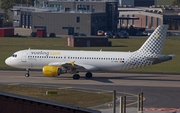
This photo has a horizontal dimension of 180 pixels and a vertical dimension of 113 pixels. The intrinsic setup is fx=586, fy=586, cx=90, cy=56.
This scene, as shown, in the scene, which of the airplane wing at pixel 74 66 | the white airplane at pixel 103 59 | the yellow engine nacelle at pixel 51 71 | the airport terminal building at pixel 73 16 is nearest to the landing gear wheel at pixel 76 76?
the white airplane at pixel 103 59

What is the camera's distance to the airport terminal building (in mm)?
150250

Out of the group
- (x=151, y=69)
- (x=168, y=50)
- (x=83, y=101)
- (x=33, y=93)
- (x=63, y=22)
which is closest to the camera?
(x=83, y=101)

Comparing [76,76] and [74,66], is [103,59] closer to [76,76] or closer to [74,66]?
[74,66]

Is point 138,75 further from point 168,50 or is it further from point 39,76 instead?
point 168,50

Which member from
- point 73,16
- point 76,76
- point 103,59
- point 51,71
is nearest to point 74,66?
point 76,76

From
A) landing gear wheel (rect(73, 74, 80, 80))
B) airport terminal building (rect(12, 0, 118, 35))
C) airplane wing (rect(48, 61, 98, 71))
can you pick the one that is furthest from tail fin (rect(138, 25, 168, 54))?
airport terminal building (rect(12, 0, 118, 35))

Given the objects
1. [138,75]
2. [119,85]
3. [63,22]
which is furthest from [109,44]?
[119,85]

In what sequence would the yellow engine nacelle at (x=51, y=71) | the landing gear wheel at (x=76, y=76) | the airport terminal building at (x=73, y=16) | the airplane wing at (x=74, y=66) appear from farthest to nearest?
the airport terminal building at (x=73, y=16), the landing gear wheel at (x=76, y=76), the airplane wing at (x=74, y=66), the yellow engine nacelle at (x=51, y=71)

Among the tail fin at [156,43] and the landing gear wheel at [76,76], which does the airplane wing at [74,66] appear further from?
the tail fin at [156,43]

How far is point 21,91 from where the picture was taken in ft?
184

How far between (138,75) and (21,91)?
1938 centimetres

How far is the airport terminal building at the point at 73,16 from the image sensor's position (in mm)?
150250

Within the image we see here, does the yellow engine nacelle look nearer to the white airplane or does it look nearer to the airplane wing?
the white airplane

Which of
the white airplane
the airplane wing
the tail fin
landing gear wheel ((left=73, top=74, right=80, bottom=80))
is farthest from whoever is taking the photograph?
landing gear wheel ((left=73, top=74, right=80, bottom=80))
